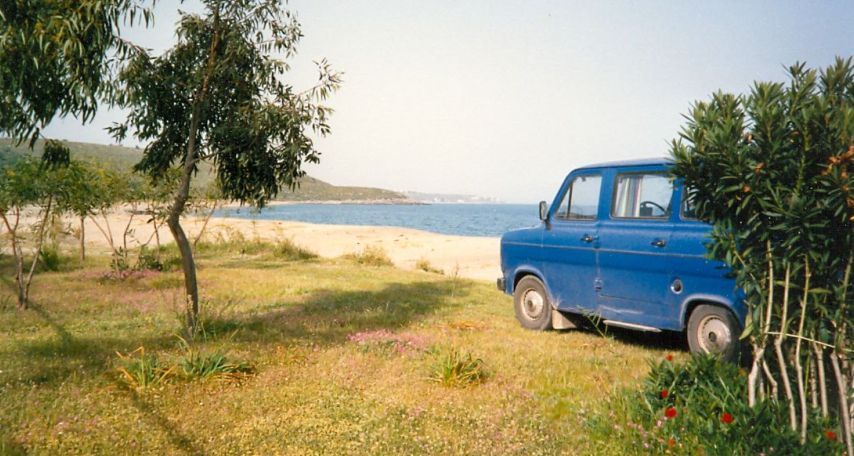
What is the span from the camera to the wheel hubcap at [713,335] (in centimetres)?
681

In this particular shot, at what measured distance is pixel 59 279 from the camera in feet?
48.5

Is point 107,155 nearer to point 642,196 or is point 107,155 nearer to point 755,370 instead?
point 642,196

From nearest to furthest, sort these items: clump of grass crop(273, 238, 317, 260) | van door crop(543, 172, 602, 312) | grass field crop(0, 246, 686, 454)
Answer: grass field crop(0, 246, 686, 454) < van door crop(543, 172, 602, 312) < clump of grass crop(273, 238, 317, 260)

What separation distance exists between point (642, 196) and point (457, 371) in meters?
3.49

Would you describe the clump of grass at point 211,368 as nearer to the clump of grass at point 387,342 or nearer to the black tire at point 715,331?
the clump of grass at point 387,342

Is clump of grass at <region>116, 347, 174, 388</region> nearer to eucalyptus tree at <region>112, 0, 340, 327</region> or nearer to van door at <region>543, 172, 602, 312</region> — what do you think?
eucalyptus tree at <region>112, 0, 340, 327</region>

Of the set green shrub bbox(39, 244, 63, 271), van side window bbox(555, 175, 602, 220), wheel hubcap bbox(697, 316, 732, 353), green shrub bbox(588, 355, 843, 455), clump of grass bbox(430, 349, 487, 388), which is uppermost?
van side window bbox(555, 175, 602, 220)

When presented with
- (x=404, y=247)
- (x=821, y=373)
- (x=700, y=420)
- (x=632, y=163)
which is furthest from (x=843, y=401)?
(x=404, y=247)

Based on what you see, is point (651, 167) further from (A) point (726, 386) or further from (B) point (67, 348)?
(B) point (67, 348)

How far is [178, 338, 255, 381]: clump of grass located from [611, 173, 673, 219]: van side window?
5.38 m

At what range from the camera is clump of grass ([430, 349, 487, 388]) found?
21.6 ft

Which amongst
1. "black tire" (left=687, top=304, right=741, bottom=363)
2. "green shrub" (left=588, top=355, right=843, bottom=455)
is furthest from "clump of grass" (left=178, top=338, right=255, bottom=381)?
"black tire" (left=687, top=304, right=741, bottom=363)

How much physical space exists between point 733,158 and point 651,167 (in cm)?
337

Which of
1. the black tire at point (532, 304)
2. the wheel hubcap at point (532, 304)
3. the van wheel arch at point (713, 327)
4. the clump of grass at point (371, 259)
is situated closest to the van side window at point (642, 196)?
the van wheel arch at point (713, 327)
